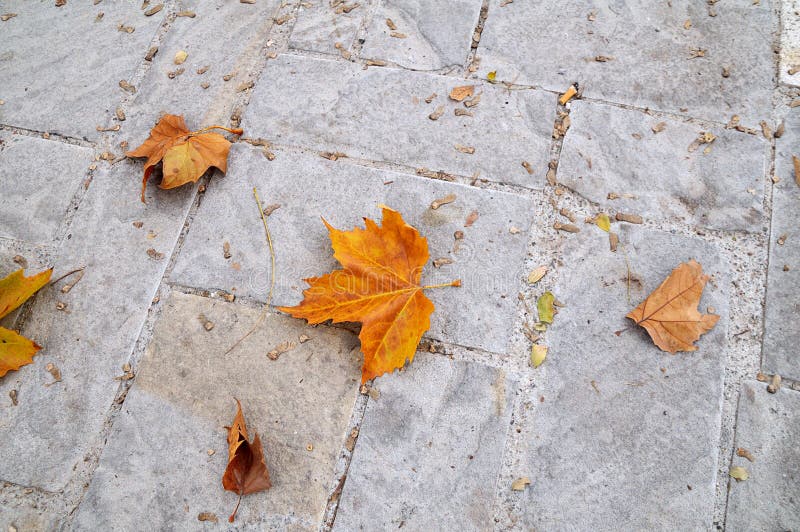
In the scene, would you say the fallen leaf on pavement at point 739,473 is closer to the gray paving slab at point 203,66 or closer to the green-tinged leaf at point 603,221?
the green-tinged leaf at point 603,221

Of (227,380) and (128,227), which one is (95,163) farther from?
(227,380)

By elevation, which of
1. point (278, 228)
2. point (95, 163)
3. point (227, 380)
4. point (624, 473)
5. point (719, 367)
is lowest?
point (624, 473)

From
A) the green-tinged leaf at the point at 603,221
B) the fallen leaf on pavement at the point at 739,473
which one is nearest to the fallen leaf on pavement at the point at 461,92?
the green-tinged leaf at the point at 603,221

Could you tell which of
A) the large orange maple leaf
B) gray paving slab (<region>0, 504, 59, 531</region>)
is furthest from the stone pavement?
the large orange maple leaf

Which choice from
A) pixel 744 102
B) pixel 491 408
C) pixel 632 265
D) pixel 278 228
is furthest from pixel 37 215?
pixel 744 102

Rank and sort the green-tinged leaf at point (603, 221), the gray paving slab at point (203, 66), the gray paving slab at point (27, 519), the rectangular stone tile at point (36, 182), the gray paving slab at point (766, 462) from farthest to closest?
the gray paving slab at point (203, 66) → the rectangular stone tile at point (36, 182) → the green-tinged leaf at point (603, 221) → the gray paving slab at point (27, 519) → the gray paving slab at point (766, 462)
